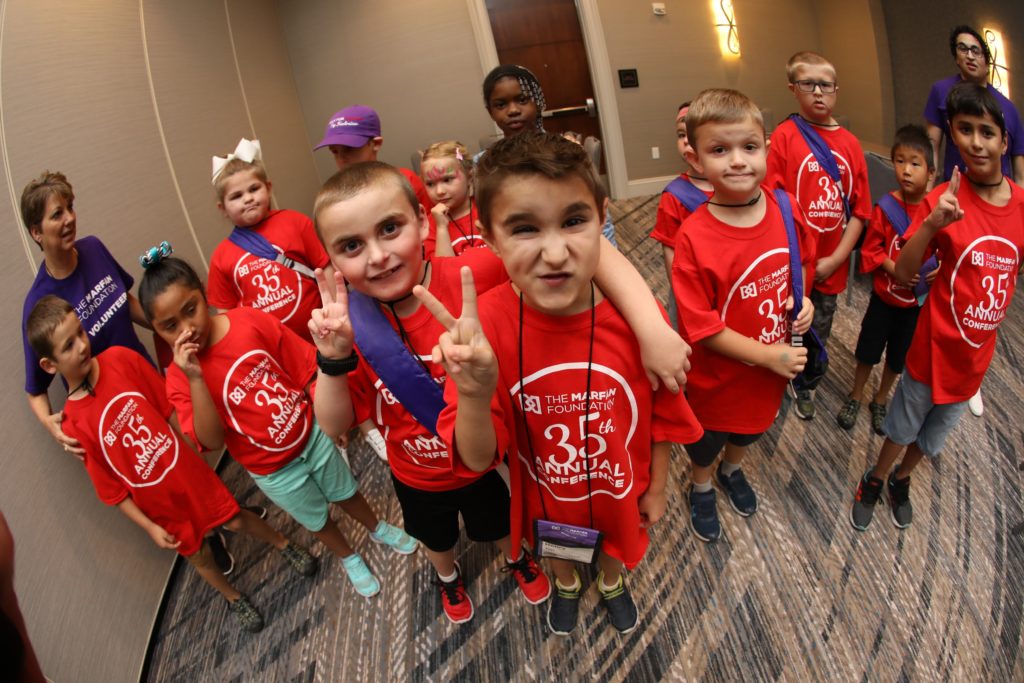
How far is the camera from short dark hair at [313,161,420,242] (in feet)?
3.51

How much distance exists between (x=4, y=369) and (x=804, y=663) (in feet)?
8.32

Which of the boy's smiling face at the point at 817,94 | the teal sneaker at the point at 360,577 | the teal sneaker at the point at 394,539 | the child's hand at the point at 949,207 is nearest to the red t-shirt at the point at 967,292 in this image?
the child's hand at the point at 949,207

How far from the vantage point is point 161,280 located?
1548mm

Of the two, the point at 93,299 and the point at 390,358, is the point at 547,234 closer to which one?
the point at 390,358

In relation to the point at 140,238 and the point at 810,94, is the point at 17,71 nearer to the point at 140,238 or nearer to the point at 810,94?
the point at 140,238

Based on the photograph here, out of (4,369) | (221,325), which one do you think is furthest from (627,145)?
(4,369)

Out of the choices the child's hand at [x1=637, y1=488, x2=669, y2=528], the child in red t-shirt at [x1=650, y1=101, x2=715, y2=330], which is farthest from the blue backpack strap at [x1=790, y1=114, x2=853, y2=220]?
the child's hand at [x1=637, y1=488, x2=669, y2=528]

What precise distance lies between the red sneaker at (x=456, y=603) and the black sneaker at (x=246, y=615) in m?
0.72

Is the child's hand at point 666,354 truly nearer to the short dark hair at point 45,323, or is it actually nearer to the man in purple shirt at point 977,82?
the short dark hair at point 45,323

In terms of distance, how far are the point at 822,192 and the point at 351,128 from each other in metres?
2.02

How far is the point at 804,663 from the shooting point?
144cm

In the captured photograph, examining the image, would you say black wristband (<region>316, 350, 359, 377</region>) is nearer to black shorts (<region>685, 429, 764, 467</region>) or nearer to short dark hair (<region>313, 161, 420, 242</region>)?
short dark hair (<region>313, 161, 420, 242</region>)

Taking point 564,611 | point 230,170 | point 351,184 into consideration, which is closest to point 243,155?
point 230,170

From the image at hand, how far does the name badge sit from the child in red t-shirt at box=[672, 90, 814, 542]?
0.57m
